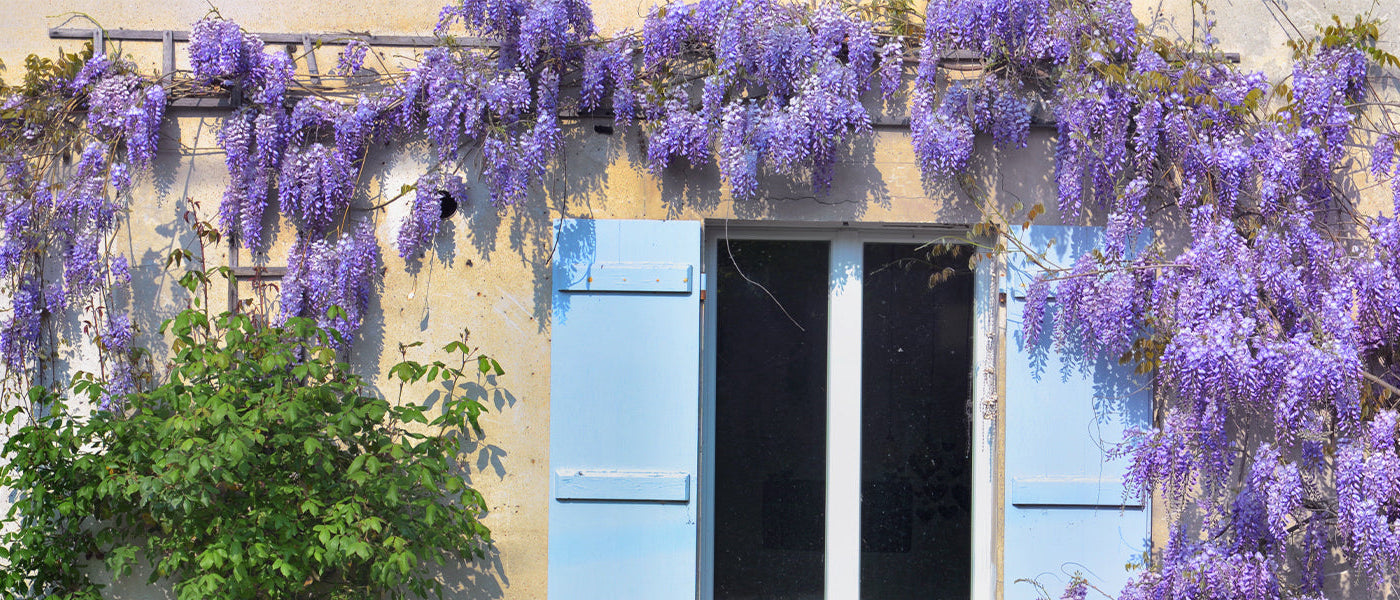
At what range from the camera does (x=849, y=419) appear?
11.4 ft

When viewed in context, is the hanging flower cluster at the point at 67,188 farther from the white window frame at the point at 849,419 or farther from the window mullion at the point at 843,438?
the window mullion at the point at 843,438

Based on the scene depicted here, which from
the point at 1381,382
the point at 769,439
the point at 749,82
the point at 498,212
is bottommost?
the point at 769,439

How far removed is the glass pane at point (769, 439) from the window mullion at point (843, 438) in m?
0.03

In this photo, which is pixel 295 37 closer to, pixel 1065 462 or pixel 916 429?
pixel 916 429

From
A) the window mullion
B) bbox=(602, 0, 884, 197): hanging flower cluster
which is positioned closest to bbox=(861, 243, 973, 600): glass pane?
the window mullion

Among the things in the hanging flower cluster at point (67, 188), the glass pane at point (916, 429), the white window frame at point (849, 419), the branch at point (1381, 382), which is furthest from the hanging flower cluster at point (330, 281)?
the branch at point (1381, 382)

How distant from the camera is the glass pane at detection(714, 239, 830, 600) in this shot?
11.4ft

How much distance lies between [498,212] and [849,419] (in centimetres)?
126

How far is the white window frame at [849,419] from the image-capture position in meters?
3.46

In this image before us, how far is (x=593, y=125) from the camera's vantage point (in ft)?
11.3

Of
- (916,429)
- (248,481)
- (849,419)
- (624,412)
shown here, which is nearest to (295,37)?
(248,481)

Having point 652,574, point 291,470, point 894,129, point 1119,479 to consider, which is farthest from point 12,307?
point 1119,479

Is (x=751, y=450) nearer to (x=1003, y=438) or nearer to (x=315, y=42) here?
(x=1003, y=438)

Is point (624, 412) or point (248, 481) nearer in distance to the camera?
point (248, 481)
